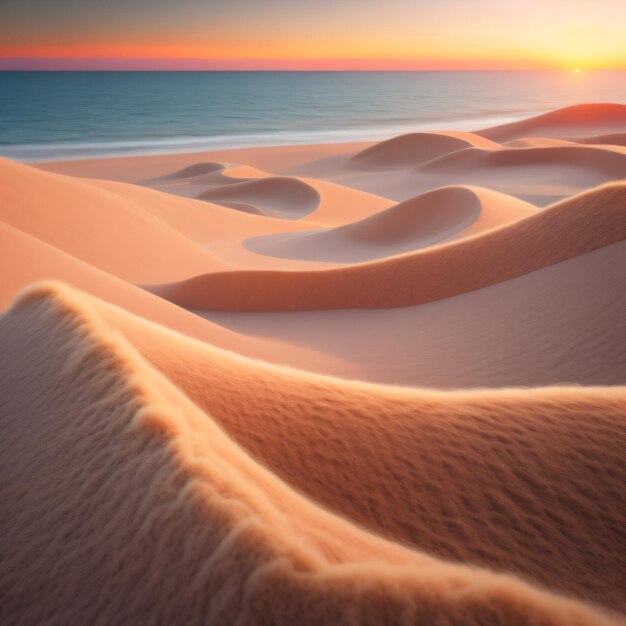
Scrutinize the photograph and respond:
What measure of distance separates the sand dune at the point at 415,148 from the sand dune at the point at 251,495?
26.8 metres

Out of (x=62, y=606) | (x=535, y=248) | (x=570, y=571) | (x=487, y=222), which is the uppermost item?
(x=62, y=606)

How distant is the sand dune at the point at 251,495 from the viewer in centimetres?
86

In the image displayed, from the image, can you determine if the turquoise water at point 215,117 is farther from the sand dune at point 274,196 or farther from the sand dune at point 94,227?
the sand dune at point 94,227

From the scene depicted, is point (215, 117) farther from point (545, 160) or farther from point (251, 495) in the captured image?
point (251, 495)

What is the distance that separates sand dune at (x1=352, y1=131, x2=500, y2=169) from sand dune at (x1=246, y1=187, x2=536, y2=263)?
15.9m

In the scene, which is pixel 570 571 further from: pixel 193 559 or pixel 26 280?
pixel 26 280

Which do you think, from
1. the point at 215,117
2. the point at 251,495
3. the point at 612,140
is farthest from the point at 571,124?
the point at 251,495

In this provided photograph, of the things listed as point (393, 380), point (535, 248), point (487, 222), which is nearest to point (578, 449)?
point (393, 380)

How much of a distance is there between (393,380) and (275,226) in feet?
34.2

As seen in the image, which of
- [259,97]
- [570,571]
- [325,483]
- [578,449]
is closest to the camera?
[570,571]

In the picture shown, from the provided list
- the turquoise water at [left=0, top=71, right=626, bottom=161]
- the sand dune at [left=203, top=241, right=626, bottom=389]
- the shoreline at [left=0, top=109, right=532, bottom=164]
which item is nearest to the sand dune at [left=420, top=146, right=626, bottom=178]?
the shoreline at [left=0, top=109, right=532, bottom=164]

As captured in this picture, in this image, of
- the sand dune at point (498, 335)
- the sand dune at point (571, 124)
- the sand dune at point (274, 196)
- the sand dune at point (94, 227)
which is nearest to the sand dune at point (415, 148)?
the sand dune at point (571, 124)

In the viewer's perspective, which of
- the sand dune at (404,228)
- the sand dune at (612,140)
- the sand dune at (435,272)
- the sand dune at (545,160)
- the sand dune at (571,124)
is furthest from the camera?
the sand dune at (571,124)

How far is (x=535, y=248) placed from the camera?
5875mm
